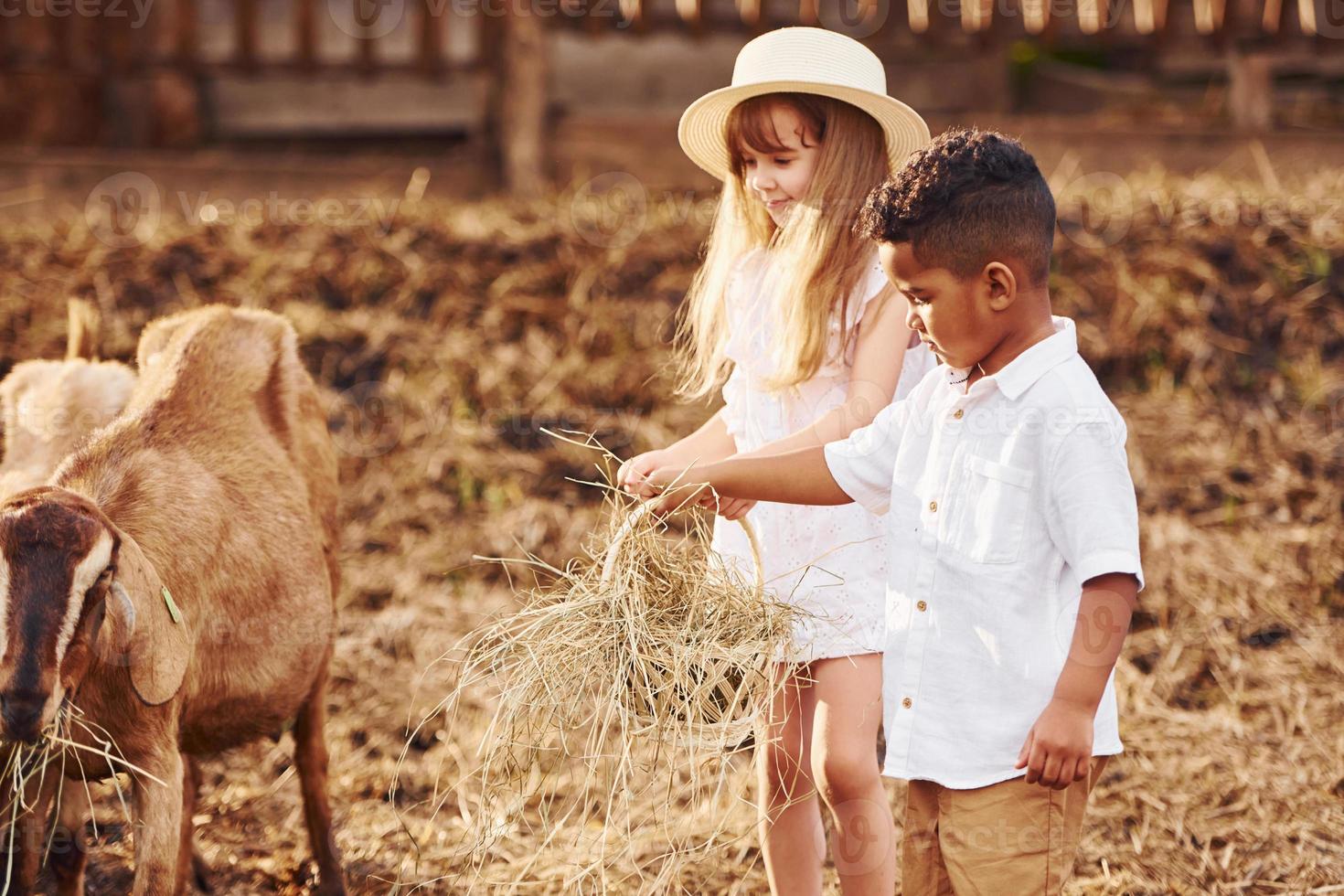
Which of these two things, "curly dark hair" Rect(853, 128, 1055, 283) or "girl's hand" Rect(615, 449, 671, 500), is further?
"girl's hand" Rect(615, 449, 671, 500)

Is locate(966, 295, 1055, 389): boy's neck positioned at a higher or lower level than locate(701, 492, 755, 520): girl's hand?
higher

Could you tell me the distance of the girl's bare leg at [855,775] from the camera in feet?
9.79

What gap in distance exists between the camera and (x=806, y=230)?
3.13 metres

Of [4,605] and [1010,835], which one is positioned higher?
[4,605]

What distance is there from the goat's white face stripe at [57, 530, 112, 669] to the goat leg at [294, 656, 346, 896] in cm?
117

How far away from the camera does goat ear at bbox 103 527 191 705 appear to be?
9.34 feet

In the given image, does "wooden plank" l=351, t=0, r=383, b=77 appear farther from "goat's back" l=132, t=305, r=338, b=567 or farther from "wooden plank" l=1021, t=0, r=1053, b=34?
"goat's back" l=132, t=305, r=338, b=567

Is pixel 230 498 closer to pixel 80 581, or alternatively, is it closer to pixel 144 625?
pixel 144 625

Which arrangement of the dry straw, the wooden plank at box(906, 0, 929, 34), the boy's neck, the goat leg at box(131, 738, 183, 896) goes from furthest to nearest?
the wooden plank at box(906, 0, 929, 34), the goat leg at box(131, 738, 183, 896), the dry straw, the boy's neck

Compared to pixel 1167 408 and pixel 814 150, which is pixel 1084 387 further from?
pixel 1167 408

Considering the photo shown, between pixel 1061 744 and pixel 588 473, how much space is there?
4240mm
